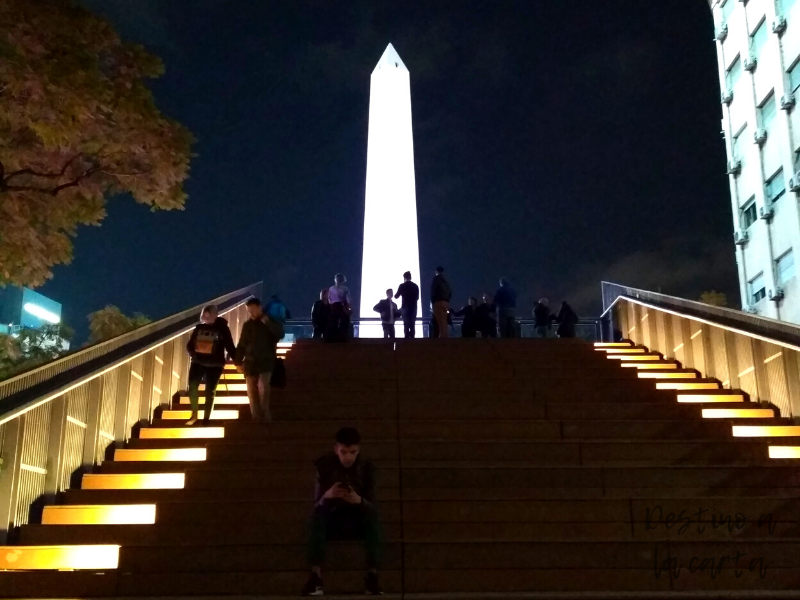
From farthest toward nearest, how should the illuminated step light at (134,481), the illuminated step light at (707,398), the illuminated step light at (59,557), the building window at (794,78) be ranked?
the building window at (794,78)
the illuminated step light at (707,398)
the illuminated step light at (134,481)
the illuminated step light at (59,557)

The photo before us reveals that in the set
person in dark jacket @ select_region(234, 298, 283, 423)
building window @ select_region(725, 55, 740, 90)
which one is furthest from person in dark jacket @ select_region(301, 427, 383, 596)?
building window @ select_region(725, 55, 740, 90)

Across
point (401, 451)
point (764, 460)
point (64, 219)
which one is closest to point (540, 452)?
point (401, 451)

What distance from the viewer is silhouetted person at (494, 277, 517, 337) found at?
50.7ft

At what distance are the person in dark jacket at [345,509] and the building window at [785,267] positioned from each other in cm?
2318

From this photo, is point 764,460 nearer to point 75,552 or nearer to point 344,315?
point 75,552

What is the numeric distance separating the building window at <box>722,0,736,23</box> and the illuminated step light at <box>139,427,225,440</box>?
28.2 m

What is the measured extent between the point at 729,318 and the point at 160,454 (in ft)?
20.3

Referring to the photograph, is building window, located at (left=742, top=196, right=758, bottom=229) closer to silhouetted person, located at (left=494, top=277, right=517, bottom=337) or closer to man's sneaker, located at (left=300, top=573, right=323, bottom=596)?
silhouetted person, located at (left=494, top=277, right=517, bottom=337)

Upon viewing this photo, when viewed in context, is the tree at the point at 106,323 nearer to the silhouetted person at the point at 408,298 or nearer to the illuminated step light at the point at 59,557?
the silhouetted person at the point at 408,298

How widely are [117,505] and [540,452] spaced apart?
10.9 ft

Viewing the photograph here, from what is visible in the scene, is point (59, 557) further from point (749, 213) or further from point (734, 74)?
point (734, 74)

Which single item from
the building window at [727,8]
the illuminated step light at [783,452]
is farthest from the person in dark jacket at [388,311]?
the building window at [727,8]

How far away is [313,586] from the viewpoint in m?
5.20

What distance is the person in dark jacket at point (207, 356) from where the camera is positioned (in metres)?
8.46
